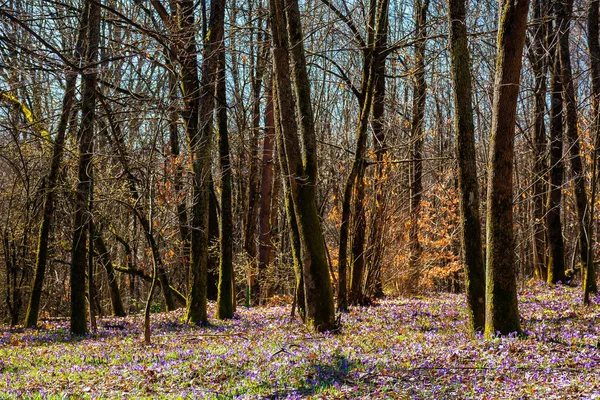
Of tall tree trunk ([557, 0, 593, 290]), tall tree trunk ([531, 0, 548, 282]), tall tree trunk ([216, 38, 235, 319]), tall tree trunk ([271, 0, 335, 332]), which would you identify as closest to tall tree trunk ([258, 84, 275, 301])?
tall tree trunk ([216, 38, 235, 319])

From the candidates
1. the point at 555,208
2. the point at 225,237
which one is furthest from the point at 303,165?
the point at 555,208

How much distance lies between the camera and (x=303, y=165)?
9055 mm

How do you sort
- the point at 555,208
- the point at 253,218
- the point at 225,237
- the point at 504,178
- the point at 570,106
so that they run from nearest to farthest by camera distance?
the point at 504,178
the point at 225,237
the point at 570,106
the point at 555,208
the point at 253,218

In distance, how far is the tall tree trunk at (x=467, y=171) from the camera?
752cm

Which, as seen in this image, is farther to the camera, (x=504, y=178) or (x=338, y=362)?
(x=504, y=178)

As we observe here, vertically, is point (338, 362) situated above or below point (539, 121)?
below

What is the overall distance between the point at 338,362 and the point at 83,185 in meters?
6.84

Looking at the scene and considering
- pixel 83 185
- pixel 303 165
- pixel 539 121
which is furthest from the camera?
pixel 539 121

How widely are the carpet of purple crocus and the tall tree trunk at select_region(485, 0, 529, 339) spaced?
1.58 feet

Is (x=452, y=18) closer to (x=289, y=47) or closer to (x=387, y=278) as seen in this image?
(x=289, y=47)

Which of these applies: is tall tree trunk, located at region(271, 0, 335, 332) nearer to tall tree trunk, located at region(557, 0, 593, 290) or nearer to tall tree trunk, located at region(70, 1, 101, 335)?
tall tree trunk, located at region(70, 1, 101, 335)

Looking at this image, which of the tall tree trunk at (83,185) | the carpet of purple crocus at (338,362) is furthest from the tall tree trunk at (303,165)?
the tall tree trunk at (83,185)

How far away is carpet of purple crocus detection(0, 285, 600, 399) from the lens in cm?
540

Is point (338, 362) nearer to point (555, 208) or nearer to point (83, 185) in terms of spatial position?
point (83, 185)
